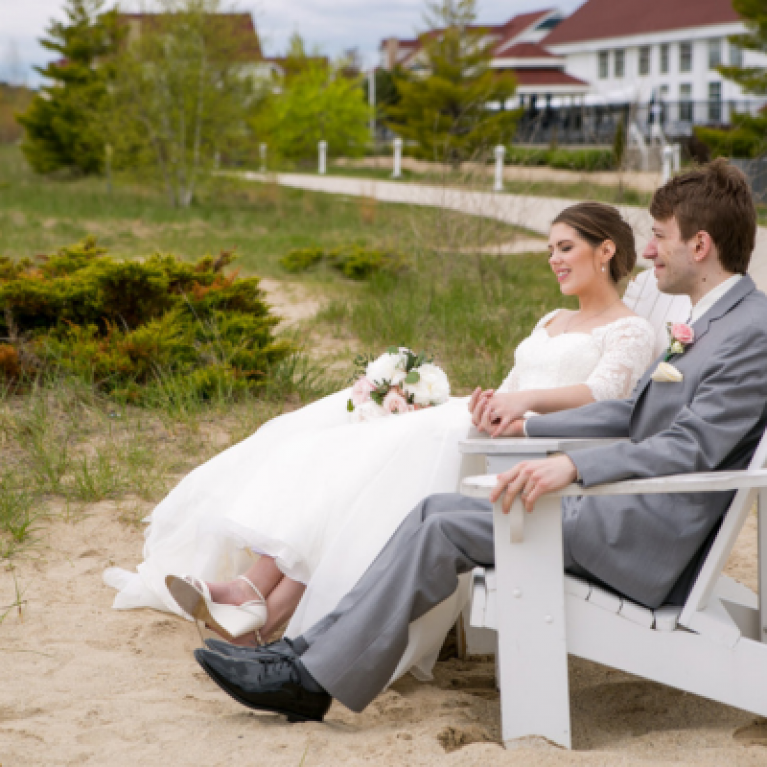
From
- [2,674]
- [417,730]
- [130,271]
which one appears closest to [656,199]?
[417,730]

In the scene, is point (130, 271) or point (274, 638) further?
point (130, 271)

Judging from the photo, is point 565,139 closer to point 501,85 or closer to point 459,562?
point 501,85

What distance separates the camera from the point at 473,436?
124 inches

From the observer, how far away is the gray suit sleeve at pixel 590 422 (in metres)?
2.91

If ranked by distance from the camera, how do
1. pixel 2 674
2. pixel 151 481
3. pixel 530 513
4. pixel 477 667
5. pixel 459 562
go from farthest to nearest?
pixel 151 481 < pixel 477 667 < pixel 2 674 < pixel 459 562 < pixel 530 513

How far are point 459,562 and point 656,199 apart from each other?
3.59ft

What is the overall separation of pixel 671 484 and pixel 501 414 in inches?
35.6

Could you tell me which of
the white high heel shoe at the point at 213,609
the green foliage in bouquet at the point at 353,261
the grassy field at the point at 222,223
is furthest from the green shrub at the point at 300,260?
the white high heel shoe at the point at 213,609

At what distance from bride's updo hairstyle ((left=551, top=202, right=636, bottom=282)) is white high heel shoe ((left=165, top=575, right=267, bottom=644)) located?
1.70m

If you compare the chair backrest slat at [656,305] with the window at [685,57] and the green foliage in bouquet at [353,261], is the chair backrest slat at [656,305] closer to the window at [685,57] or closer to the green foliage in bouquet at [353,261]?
the green foliage in bouquet at [353,261]

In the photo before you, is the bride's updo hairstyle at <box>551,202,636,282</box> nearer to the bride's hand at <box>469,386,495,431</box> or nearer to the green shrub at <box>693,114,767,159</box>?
the bride's hand at <box>469,386,495,431</box>

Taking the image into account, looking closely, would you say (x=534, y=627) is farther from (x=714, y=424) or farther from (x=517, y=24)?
(x=517, y=24)

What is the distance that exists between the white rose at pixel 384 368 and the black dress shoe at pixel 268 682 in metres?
1.38

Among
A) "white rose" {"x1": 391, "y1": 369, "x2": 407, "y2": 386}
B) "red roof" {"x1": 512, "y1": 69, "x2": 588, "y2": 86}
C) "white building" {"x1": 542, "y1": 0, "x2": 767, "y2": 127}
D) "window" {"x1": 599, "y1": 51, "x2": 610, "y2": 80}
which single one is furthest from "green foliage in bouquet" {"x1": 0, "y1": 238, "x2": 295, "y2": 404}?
"window" {"x1": 599, "y1": 51, "x2": 610, "y2": 80}
